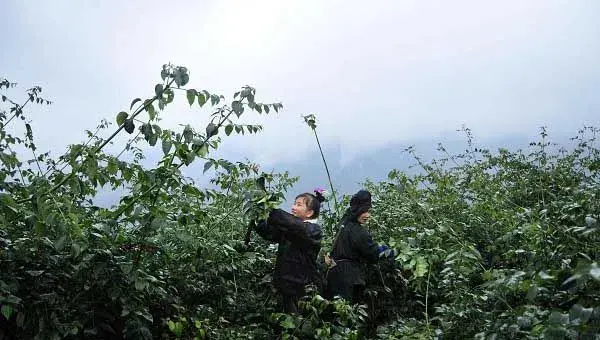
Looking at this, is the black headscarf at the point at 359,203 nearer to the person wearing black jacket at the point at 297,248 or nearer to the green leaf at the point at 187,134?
the person wearing black jacket at the point at 297,248

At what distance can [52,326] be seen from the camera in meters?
3.42

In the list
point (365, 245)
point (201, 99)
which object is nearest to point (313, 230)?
point (365, 245)

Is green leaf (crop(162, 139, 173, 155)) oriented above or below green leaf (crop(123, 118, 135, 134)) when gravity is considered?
above

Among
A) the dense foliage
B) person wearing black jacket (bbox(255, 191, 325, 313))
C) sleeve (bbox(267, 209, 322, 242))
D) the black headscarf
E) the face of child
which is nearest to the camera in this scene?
the dense foliage

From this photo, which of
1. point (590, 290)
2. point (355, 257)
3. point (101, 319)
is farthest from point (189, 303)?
point (590, 290)

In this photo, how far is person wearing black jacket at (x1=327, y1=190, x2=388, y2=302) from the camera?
16.9 feet

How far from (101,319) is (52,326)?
0.52 meters

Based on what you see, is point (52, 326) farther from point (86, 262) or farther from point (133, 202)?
point (133, 202)

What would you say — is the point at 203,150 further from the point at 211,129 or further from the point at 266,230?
the point at 266,230

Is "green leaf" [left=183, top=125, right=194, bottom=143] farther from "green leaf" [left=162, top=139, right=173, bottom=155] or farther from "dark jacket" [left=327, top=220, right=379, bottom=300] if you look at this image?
"dark jacket" [left=327, top=220, right=379, bottom=300]

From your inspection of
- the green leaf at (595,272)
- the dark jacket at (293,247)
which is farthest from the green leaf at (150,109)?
the green leaf at (595,272)

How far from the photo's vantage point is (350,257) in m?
5.23

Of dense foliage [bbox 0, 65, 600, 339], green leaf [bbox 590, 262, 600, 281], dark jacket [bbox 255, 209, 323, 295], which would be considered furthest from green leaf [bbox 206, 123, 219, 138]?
green leaf [bbox 590, 262, 600, 281]

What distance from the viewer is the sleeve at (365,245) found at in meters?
5.11
